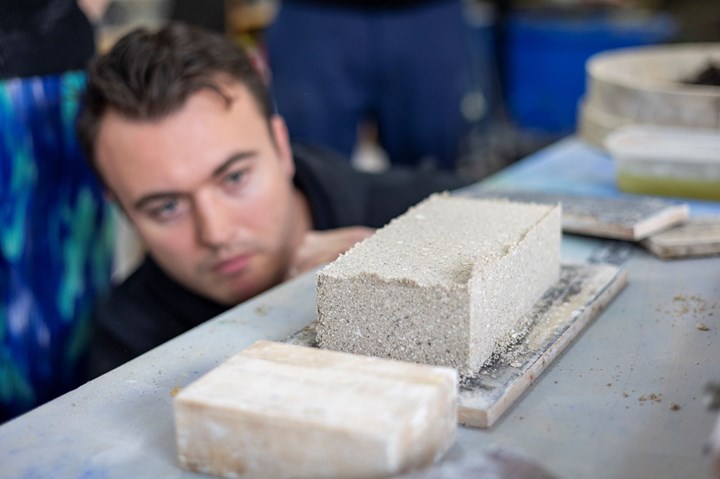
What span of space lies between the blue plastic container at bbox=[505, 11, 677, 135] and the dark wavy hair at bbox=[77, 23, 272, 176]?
264 centimetres

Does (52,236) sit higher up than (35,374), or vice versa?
(52,236)

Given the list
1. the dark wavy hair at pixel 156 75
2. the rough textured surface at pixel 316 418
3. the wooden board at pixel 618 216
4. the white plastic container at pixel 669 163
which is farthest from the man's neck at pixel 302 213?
the rough textured surface at pixel 316 418

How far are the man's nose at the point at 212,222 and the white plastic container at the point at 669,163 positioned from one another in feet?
2.23

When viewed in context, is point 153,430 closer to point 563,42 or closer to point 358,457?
point 358,457

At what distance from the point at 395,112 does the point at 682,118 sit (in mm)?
1214

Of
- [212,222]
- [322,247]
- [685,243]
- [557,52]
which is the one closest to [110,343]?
[212,222]

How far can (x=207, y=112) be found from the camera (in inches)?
54.0

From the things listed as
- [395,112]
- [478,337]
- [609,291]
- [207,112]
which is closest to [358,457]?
[478,337]

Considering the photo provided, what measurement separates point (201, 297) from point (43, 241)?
1.18ft

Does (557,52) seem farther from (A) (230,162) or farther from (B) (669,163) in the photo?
(A) (230,162)

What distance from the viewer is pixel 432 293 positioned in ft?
2.52

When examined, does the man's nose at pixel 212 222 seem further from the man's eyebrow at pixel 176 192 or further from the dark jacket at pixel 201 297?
the dark jacket at pixel 201 297

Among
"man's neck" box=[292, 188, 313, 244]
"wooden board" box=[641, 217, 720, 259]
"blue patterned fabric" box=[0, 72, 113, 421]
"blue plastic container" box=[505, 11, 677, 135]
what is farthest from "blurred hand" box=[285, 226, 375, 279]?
"blue plastic container" box=[505, 11, 677, 135]

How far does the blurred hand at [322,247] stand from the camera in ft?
4.04
